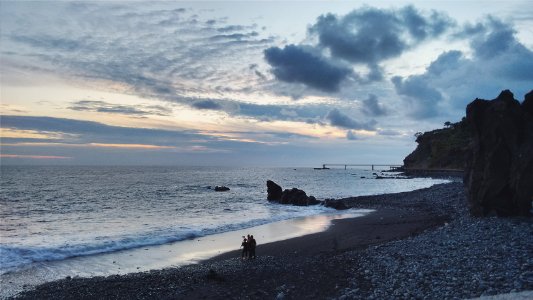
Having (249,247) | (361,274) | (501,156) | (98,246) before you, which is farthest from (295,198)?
(361,274)

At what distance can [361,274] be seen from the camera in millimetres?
15680

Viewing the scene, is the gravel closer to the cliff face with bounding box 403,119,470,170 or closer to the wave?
the wave

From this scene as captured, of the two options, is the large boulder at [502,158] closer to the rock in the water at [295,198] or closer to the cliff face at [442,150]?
the rock in the water at [295,198]

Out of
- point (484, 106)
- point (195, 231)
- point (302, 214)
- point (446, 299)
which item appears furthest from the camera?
point (302, 214)

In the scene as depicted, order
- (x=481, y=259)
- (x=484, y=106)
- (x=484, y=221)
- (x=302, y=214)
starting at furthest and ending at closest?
(x=302, y=214)
(x=484, y=106)
(x=484, y=221)
(x=481, y=259)

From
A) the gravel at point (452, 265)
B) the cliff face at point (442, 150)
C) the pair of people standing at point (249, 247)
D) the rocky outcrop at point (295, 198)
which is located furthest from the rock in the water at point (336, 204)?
the cliff face at point (442, 150)

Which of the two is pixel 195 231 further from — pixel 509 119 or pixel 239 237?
pixel 509 119

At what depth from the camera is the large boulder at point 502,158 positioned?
891 inches

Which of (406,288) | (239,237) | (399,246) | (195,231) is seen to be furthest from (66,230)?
(406,288)

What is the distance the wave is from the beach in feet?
21.5

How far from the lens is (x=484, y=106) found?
1044 inches

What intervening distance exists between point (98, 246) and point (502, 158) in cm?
2688

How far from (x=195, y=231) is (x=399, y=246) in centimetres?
1796

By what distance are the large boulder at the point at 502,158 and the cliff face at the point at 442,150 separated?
106m
